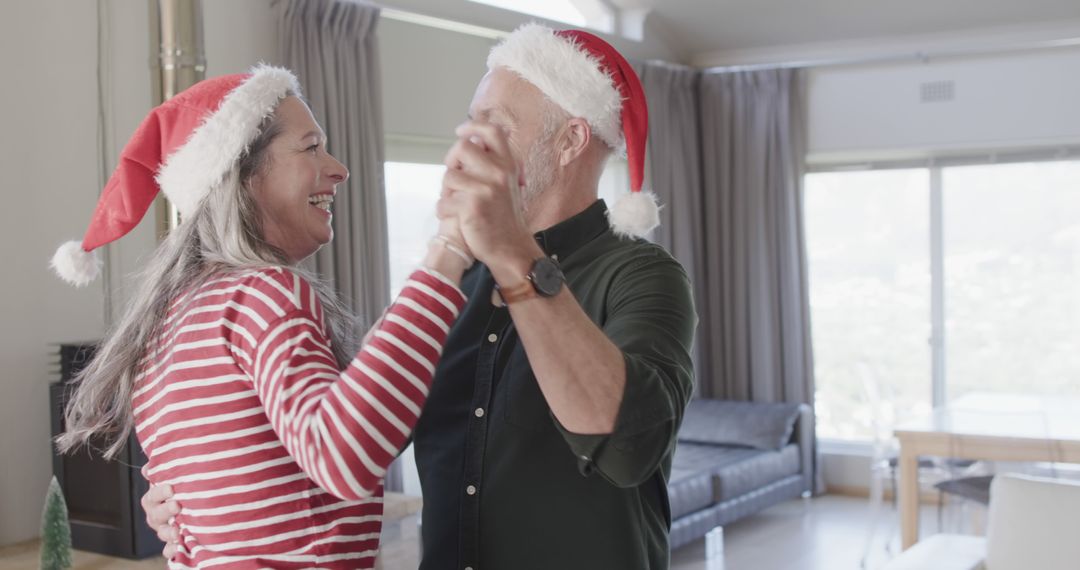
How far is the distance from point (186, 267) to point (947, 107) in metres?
6.01

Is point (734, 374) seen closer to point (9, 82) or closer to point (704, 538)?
point (704, 538)

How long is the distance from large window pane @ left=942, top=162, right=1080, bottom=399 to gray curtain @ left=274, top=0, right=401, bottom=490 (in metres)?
3.72

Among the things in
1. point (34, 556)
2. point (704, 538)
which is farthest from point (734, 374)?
point (34, 556)

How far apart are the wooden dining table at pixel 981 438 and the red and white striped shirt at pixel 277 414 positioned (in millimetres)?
3791

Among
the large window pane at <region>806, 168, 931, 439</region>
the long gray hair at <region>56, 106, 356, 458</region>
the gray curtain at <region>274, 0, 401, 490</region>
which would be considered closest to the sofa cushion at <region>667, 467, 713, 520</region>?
the gray curtain at <region>274, 0, 401, 490</region>

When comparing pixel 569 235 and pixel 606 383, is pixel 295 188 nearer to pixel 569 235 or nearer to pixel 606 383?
pixel 569 235

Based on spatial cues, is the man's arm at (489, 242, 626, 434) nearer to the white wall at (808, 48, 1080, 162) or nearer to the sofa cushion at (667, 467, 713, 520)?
the sofa cushion at (667, 467, 713, 520)

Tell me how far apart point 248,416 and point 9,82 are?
2713 mm

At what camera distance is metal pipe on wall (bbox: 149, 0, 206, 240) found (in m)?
2.82

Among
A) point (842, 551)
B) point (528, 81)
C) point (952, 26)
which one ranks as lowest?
point (842, 551)

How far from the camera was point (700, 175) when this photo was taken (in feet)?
23.4

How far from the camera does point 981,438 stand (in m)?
4.46

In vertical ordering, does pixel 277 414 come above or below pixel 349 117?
below

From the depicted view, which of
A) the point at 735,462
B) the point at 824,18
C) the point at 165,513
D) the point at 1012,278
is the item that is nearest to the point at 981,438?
the point at 735,462
